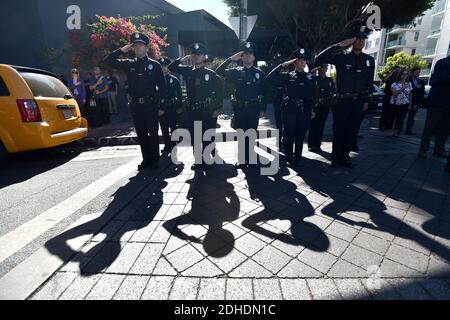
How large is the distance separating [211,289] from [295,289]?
1.98 feet

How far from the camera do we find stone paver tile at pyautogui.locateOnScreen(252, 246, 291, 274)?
2017 millimetres

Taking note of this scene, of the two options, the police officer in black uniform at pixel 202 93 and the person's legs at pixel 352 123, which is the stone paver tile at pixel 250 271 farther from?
the person's legs at pixel 352 123

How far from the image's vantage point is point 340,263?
204 cm

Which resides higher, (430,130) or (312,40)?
(312,40)

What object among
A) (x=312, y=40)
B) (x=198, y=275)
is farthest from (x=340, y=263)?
(x=312, y=40)

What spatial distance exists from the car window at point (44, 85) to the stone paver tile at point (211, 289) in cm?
479

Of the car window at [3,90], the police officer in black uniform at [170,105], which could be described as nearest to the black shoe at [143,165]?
the police officer in black uniform at [170,105]

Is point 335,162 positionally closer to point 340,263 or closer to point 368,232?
point 368,232

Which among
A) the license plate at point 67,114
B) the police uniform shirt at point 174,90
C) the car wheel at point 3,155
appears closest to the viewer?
the car wheel at point 3,155

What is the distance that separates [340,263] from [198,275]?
3.80ft

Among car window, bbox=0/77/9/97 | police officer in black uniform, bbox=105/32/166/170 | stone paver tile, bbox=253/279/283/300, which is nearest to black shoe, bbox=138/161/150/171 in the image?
police officer in black uniform, bbox=105/32/166/170

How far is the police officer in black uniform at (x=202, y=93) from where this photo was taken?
443 cm

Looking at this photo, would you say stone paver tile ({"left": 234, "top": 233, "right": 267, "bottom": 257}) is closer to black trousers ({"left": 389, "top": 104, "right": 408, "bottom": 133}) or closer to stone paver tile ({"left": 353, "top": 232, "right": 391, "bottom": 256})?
stone paver tile ({"left": 353, "top": 232, "right": 391, "bottom": 256})

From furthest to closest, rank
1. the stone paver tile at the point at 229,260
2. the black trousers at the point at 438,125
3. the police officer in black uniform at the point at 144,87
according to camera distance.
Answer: the black trousers at the point at 438,125 → the police officer in black uniform at the point at 144,87 → the stone paver tile at the point at 229,260
